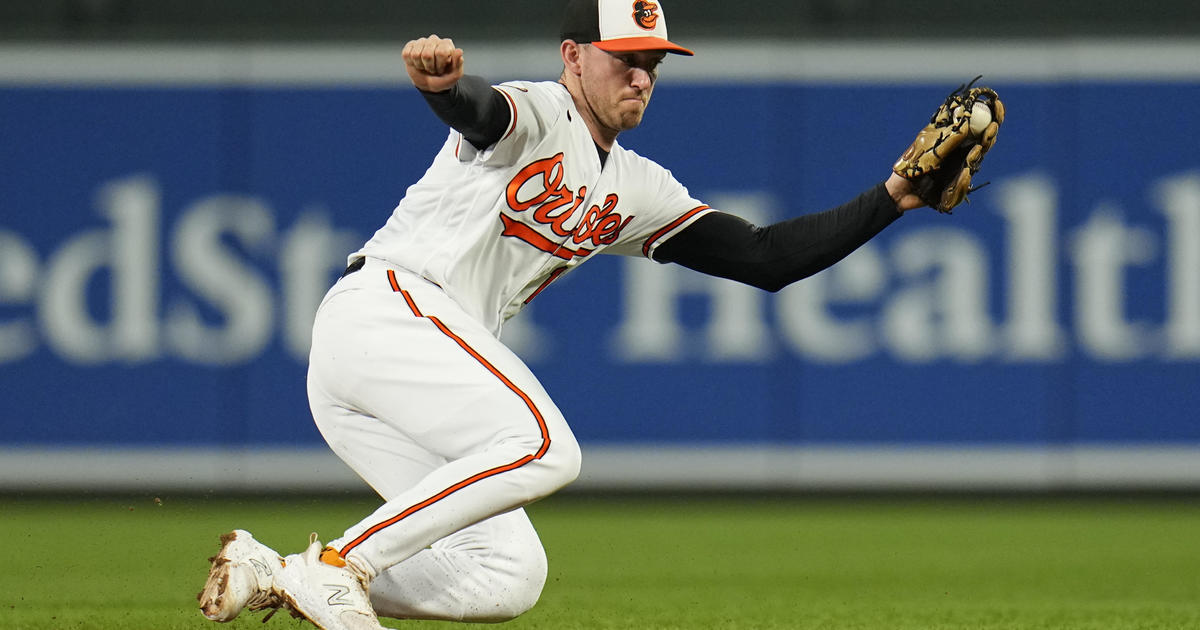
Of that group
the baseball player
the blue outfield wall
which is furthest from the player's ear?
the blue outfield wall

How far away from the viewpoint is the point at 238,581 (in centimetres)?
304

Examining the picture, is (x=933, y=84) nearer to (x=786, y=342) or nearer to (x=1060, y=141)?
(x=1060, y=141)

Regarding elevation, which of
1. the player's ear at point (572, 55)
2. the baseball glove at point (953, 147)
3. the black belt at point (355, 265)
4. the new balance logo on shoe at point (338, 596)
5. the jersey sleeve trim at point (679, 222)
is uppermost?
the player's ear at point (572, 55)

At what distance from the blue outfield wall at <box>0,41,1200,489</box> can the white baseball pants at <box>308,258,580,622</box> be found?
13.4ft

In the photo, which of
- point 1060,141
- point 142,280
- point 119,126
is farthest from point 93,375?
point 1060,141

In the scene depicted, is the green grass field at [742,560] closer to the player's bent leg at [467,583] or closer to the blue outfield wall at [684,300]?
the blue outfield wall at [684,300]

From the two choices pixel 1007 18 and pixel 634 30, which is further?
pixel 1007 18

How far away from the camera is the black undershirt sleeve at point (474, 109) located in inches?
120

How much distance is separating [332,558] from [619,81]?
122 cm

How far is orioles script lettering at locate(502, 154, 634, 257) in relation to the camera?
3.36 meters

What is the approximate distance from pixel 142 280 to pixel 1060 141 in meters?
4.41

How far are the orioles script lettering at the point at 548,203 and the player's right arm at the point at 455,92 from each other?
0.44 ft

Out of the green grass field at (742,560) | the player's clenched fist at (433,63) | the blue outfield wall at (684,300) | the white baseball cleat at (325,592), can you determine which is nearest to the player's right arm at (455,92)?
the player's clenched fist at (433,63)

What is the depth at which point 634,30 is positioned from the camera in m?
3.49
